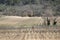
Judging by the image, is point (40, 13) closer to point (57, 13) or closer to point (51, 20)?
point (57, 13)

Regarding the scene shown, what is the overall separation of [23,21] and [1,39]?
7979 millimetres

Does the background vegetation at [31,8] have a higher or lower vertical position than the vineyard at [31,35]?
lower

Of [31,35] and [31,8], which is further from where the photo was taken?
[31,8]

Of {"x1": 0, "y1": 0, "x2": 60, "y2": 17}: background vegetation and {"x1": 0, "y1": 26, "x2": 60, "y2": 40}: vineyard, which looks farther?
{"x1": 0, "y1": 0, "x2": 60, "y2": 17}: background vegetation

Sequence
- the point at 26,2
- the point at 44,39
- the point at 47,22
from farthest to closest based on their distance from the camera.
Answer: the point at 26,2, the point at 47,22, the point at 44,39

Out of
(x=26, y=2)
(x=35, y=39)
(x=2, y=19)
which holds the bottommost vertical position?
(x=26, y=2)

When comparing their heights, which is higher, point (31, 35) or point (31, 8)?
point (31, 35)

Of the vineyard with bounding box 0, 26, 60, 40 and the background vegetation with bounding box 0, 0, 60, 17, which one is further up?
the vineyard with bounding box 0, 26, 60, 40

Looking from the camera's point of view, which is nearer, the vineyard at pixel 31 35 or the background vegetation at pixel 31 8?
the vineyard at pixel 31 35

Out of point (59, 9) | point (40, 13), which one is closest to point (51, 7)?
point (59, 9)

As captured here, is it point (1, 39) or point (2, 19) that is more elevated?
point (1, 39)

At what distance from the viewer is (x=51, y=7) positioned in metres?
25.8

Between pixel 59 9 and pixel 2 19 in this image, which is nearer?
pixel 2 19

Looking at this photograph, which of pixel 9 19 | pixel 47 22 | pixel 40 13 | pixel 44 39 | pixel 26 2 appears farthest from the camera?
pixel 26 2
